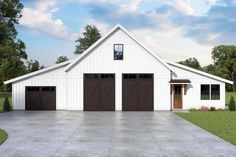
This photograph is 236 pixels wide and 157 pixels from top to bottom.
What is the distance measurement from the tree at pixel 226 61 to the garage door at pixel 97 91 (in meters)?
65.9

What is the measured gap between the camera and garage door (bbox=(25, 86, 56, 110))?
31.1 meters

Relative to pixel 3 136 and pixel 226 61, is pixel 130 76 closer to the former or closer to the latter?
pixel 3 136

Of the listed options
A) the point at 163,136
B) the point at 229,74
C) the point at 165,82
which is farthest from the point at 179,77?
the point at 229,74

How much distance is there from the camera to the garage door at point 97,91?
99.2 ft

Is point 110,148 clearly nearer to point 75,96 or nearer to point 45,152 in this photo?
point 45,152

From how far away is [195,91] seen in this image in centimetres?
3108

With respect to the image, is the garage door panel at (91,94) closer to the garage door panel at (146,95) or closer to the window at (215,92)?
the garage door panel at (146,95)

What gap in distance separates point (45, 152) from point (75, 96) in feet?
61.1

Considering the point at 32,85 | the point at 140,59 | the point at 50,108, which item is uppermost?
the point at 140,59

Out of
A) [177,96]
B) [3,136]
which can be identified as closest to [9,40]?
[177,96]

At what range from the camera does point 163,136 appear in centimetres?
1552

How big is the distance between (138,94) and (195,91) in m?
5.22

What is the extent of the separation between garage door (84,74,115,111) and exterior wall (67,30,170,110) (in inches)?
20.9

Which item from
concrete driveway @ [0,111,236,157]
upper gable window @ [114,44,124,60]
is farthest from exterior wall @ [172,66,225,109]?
concrete driveway @ [0,111,236,157]
